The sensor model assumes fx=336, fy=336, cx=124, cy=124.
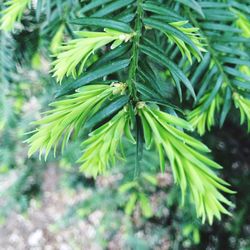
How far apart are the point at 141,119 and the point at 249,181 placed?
1063mm

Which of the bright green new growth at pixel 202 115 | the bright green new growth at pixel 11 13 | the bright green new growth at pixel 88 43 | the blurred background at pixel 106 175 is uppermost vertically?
the bright green new growth at pixel 88 43

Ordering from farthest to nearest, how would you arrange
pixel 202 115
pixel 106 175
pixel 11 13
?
1. pixel 106 175
2. pixel 202 115
3. pixel 11 13

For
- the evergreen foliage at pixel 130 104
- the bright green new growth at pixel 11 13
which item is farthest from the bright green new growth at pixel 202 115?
the bright green new growth at pixel 11 13

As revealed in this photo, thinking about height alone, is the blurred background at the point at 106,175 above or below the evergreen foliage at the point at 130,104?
below

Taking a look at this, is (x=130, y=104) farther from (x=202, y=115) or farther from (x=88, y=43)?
(x=202, y=115)

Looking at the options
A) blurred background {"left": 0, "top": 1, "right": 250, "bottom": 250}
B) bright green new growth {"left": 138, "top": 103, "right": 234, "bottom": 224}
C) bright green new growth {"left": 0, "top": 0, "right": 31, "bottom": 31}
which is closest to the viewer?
bright green new growth {"left": 138, "top": 103, "right": 234, "bottom": 224}

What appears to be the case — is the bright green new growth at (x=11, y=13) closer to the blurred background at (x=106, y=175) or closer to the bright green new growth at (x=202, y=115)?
the blurred background at (x=106, y=175)

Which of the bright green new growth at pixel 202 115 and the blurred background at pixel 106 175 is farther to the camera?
the blurred background at pixel 106 175

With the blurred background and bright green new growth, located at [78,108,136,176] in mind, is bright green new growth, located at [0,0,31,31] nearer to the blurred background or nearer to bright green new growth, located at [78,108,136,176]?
the blurred background

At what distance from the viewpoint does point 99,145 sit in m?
0.49

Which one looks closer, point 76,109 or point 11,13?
point 76,109

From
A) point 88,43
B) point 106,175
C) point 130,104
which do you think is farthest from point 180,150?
point 106,175

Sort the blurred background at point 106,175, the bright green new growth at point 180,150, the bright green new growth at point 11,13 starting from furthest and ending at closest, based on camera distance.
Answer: the blurred background at point 106,175
the bright green new growth at point 11,13
the bright green new growth at point 180,150

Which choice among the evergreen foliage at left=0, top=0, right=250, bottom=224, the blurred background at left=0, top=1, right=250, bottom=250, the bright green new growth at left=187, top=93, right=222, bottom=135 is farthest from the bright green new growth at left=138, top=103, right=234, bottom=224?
the blurred background at left=0, top=1, right=250, bottom=250
